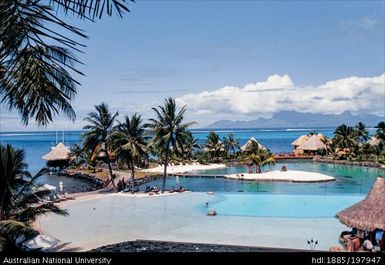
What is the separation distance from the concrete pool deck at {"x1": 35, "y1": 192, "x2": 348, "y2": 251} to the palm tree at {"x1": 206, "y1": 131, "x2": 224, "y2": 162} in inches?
1081

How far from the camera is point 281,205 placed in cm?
2380

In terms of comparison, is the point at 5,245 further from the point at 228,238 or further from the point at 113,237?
the point at 228,238

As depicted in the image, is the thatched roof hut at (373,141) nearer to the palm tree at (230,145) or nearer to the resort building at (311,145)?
the resort building at (311,145)

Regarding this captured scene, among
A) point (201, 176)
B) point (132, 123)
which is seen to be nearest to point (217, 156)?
point (201, 176)

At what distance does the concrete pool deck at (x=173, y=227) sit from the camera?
49.8ft

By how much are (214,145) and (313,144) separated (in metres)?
16.8

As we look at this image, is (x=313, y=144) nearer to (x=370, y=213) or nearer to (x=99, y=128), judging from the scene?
(x=99, y=128)

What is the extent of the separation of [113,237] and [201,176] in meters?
22.9

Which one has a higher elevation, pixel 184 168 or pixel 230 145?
pixel 230 145

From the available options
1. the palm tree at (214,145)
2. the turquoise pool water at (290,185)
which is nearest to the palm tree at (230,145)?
the palm tree at (214,145)

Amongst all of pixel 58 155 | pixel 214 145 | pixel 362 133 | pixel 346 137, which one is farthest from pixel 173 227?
pixel 362 133

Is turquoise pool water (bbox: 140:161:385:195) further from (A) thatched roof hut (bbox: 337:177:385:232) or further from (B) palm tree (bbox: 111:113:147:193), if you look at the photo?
(A) thatched roof hut (bbox: 337:177:385:232)

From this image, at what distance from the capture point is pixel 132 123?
95.6 ft
